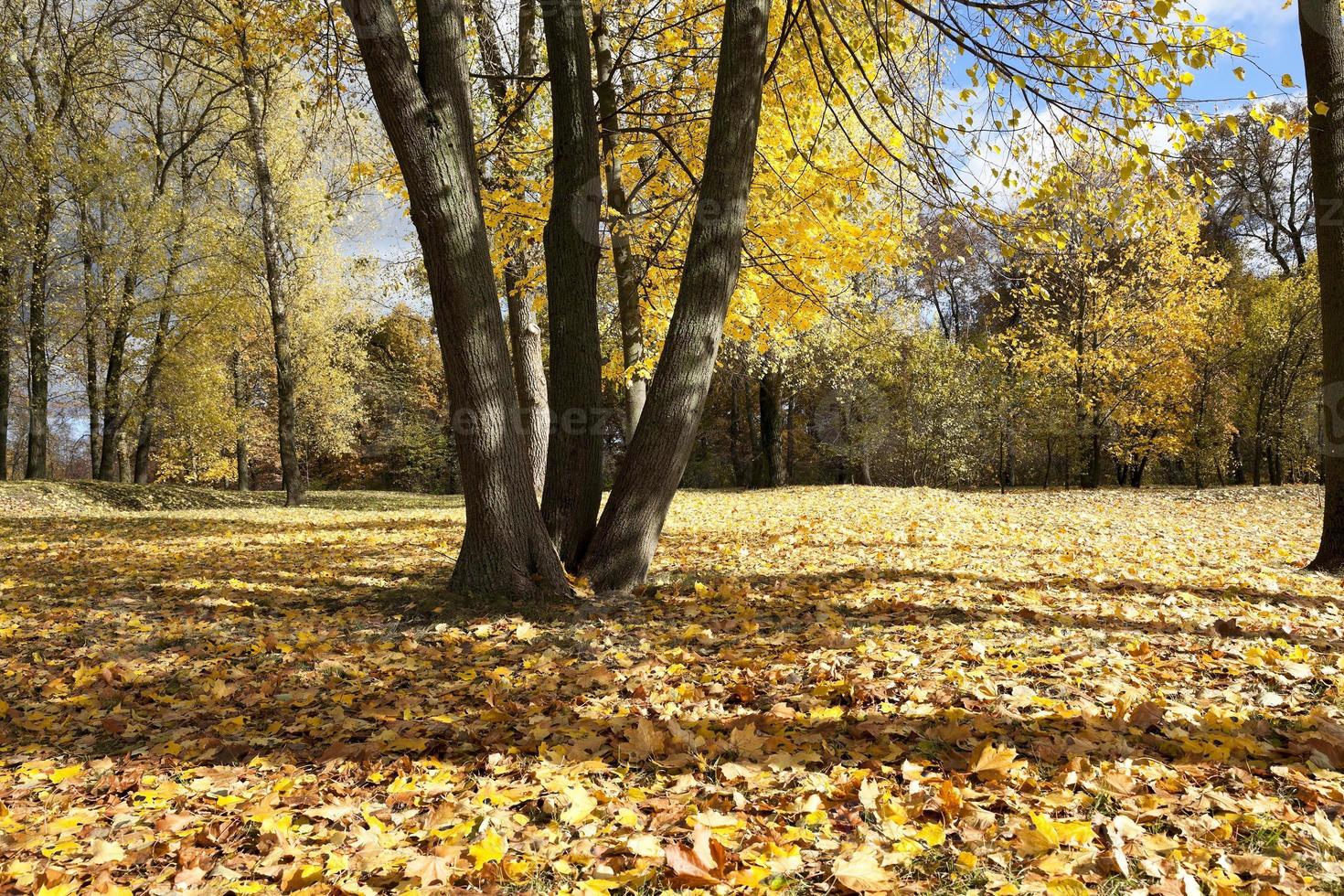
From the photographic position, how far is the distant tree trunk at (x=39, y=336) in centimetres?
1497

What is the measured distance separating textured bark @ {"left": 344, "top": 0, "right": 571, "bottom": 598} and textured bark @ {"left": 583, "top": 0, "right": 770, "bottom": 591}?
681mm

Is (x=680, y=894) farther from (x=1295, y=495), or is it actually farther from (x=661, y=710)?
(x=1295, y=495)

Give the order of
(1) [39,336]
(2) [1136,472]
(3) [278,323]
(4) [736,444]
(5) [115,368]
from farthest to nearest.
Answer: (4) [736,444]
(2) [1136,472]
(5) [115,368]
(1) [39,336]
(3) [278,323]

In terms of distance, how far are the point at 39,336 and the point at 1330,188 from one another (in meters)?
21.2

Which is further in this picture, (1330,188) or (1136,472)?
(1136,472)

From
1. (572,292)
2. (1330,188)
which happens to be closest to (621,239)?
(572,292)

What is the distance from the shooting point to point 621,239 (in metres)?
7.93

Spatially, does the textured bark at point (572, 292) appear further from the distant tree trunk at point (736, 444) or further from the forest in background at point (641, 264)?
the distant tree trunk at point (736, 444)

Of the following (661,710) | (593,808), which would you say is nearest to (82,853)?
(593,808)

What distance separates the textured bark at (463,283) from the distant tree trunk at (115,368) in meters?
16.0

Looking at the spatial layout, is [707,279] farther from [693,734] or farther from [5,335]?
[5,335]

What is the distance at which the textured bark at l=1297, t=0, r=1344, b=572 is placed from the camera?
5457mm

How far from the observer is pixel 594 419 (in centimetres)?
553

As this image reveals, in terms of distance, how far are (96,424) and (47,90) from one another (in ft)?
25.2
